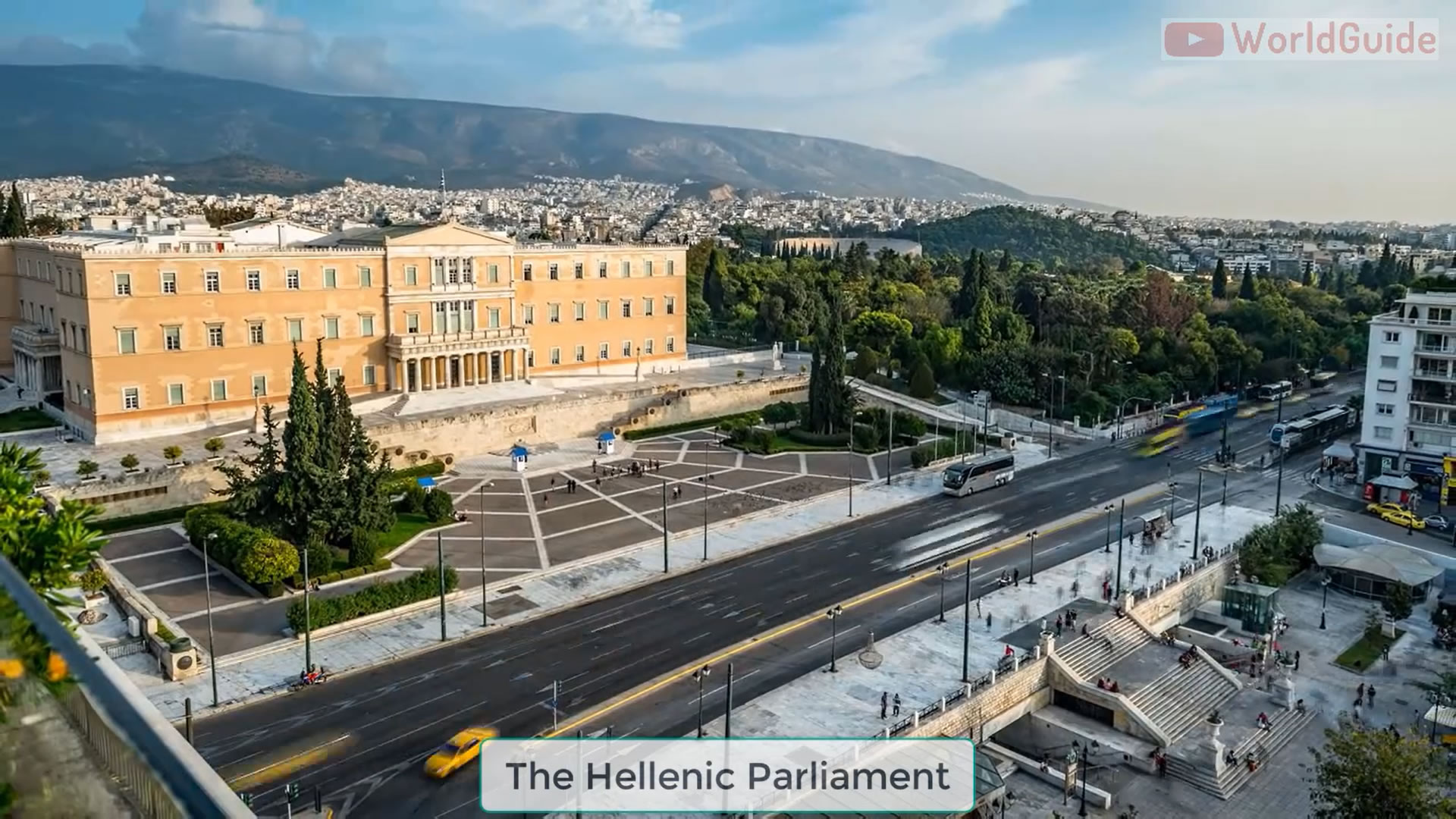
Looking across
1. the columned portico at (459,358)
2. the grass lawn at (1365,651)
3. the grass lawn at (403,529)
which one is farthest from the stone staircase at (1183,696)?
the columned portico at (459,358)

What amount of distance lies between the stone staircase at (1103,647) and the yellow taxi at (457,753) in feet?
65.5

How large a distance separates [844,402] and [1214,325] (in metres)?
49.7

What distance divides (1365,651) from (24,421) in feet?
223

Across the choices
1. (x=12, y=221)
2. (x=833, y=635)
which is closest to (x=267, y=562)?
(x=833, y=635)

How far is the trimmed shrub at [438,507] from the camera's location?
49.1 metres

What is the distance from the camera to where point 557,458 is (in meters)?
62.2

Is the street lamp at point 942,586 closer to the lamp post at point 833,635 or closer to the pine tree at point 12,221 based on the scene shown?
the lamp post at point 833,635

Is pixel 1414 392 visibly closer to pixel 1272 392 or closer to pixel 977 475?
pixel 977 475

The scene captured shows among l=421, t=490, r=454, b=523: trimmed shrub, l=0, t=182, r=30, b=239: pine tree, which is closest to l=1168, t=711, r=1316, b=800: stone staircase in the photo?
l=421, t=490, r=454, b=523: trimmed shrub

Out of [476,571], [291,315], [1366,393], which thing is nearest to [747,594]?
[476,571]

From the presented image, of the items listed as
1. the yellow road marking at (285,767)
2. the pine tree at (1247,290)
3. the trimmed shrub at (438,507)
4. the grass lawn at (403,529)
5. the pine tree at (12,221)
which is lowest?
the yellow road marking at (285,767)

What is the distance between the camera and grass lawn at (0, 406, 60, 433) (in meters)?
57.5

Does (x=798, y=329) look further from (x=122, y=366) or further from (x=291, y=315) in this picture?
(x=122, y=366)

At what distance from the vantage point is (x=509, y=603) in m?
40.0
